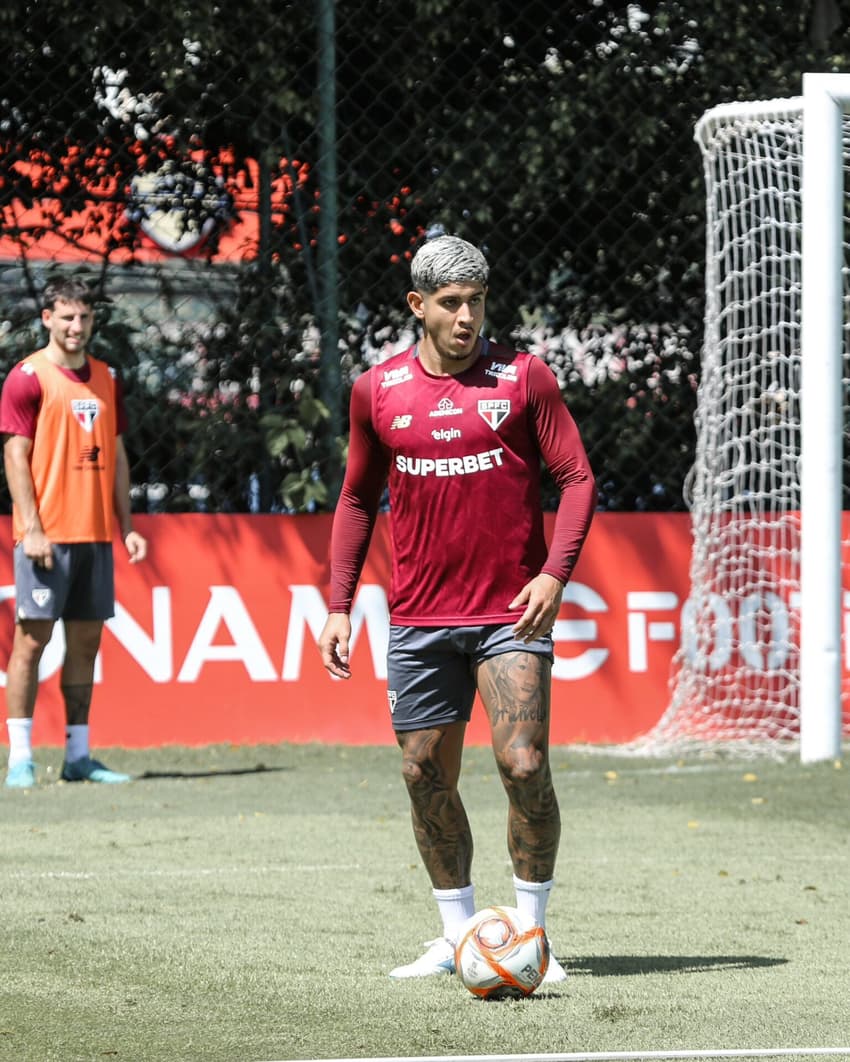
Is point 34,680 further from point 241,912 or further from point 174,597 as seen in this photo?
point 241,912

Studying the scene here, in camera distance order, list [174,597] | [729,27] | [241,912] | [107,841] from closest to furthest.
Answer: [241,912] < [107,841] < [174,597] < [729,27]

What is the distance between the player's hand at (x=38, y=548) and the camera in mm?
9062

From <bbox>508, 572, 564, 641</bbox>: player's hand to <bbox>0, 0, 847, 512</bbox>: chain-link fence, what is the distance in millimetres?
6024

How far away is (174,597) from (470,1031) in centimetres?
636

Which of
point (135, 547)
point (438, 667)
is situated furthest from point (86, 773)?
point (438, 667)

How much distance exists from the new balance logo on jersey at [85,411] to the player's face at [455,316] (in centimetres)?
448

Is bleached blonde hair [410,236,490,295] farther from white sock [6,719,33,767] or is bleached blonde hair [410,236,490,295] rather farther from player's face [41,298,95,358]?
white sock [6,719,33,767]

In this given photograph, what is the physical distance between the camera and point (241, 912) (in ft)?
20.3

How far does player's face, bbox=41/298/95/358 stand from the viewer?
360 inches

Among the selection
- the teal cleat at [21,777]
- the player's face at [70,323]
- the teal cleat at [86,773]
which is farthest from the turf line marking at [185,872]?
the player's face at [70,323]

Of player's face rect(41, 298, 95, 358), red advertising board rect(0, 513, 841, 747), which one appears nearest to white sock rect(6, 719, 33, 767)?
red advertising board rect(0, 513, 841, 747)

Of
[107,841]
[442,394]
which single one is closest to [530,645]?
[442,394]

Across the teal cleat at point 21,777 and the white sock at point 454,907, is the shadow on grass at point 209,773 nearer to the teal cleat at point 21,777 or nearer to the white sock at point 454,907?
the teal cleat at point 21,777

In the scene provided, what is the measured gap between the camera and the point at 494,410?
5121 mm
